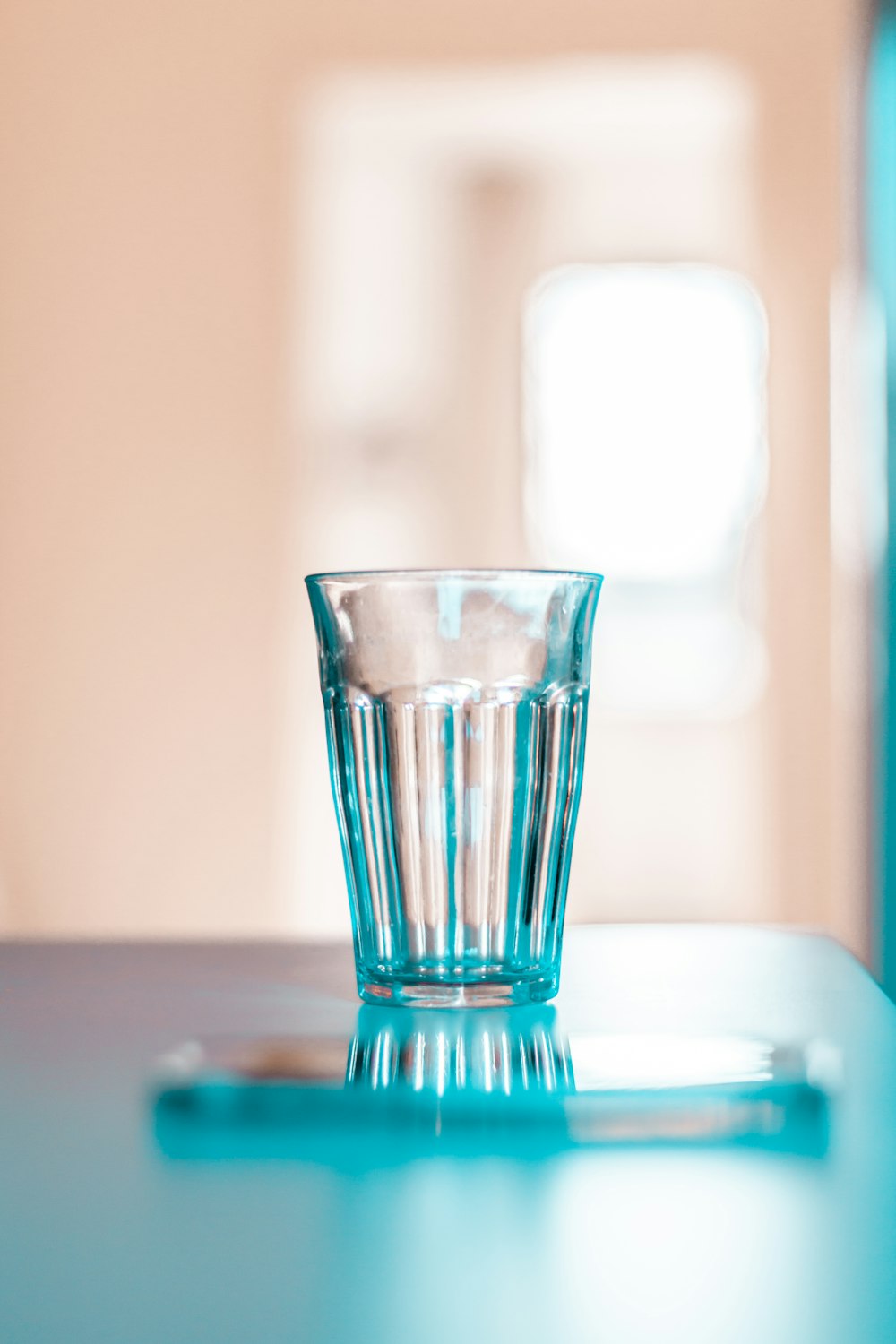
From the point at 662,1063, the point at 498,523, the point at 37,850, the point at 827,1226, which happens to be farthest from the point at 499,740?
the point at 37,850

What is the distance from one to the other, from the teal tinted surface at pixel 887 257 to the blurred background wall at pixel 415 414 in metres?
0.05

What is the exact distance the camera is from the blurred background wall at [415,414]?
9.73 feet

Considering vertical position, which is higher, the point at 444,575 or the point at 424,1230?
the point at 444,575

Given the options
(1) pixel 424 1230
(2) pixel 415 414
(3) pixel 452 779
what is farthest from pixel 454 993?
(2) pixel 415 414

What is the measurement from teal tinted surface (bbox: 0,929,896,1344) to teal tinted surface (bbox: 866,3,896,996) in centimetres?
249

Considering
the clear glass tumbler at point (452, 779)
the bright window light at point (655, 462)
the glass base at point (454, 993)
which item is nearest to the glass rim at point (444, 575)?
the clear glass tumbler at point (452, 779)

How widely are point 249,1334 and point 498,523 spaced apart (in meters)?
2.77

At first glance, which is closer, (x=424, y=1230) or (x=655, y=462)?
(x=424, y=1230)

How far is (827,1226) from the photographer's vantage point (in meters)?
0.33

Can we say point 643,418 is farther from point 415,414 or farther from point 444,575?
point 444,575

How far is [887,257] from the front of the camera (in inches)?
114

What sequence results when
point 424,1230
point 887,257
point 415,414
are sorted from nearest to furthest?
point 424,1230
point 887,257
point 415,414

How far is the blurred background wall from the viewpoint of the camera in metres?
2.96

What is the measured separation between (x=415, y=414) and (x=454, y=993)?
2533mm
